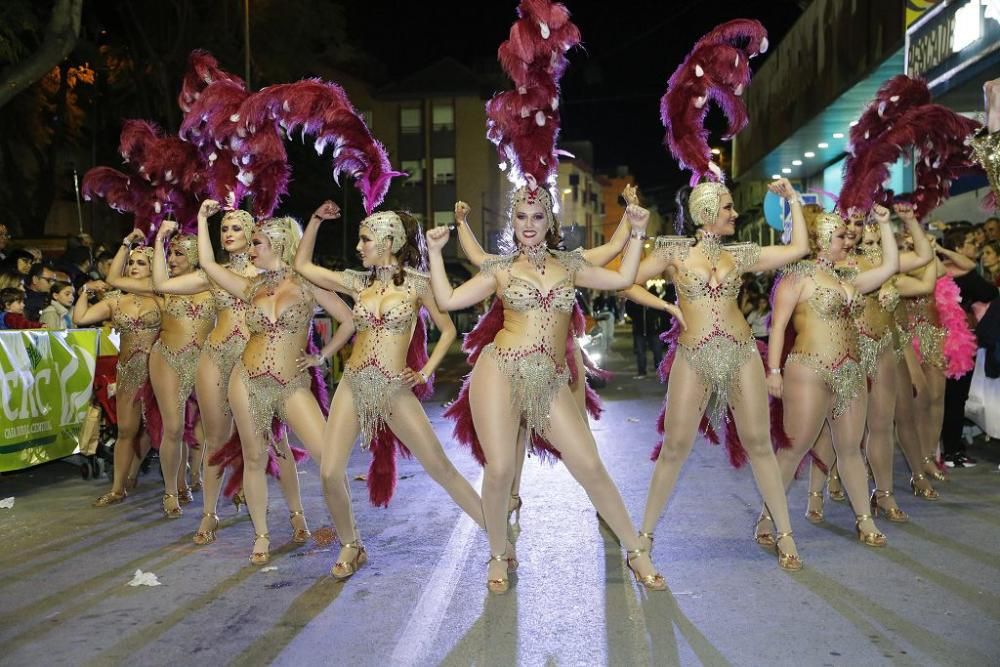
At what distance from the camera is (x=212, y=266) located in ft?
20.8

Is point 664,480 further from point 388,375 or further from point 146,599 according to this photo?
point 146,599

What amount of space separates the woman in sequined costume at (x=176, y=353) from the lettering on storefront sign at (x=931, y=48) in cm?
848

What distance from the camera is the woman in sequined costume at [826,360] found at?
6.34 m

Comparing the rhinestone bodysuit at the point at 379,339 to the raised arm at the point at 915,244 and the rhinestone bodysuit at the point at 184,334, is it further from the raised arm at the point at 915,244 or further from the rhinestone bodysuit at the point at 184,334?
the raised arm at the point at 915,244

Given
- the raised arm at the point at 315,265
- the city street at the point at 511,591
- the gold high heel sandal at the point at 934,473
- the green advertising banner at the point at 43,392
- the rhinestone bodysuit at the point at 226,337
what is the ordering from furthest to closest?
the green advertising banner at the point at 43,392 → the gold high heel sandal at the point at 934,473 → the rhinestone bodysuit at the point at 226,337 → the raised arm at the point at 315,265 → the city street at the point at 511,591

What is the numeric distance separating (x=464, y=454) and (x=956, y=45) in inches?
268

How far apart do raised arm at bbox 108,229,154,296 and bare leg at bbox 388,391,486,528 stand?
296 cm

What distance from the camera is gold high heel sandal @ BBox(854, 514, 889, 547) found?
20.7 ft

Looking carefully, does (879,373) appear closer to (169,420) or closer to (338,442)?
(338,442)

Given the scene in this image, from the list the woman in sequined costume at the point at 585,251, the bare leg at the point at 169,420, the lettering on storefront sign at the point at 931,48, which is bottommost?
the bare leg at the point at 169,420

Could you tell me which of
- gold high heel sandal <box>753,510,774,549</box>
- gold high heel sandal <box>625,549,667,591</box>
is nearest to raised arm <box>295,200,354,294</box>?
gold high heel sandal <box>625,549,667,591</box>

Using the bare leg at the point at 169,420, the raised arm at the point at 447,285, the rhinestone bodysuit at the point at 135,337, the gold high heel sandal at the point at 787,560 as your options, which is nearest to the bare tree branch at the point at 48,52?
the rhinestone bodysuit at the point at 135,337

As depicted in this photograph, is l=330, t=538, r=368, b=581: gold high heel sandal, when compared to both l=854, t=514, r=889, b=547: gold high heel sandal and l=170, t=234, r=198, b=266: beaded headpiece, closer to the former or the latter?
l=170, t=234, r=198, b=266: beaded headpiece

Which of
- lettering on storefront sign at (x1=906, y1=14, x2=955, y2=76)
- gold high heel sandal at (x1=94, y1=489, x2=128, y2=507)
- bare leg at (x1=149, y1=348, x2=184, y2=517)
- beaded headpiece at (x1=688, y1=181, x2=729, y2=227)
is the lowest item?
gold high heel sandal at (x1=94, y1=489, x2=128, y2=507)
